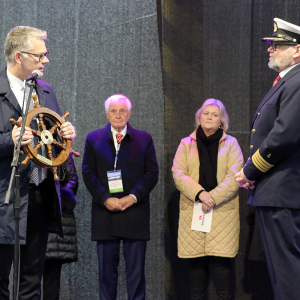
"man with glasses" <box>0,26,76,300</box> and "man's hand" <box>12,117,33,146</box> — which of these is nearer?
"man's hand" <box>12,117,33,146</box>

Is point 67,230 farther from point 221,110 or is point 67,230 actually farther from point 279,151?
point 279,151

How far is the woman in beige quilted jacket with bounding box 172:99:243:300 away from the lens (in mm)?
3471

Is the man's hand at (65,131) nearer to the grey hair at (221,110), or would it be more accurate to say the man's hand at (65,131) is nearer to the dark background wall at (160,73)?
the grey hair at (221,110)

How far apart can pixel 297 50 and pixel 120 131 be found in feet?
5.33

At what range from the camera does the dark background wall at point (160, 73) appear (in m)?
4.02

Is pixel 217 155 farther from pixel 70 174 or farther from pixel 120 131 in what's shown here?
pixel 70 174

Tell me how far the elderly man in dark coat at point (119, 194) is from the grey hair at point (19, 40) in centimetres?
120

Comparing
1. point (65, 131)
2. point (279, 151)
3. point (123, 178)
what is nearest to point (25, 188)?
point (65, 131)

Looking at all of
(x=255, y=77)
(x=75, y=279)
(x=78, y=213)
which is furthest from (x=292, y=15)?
(x=75, y=279)

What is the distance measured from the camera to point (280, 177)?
243 centimetres

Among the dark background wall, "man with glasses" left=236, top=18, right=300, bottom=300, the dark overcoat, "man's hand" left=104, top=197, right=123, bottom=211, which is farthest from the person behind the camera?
the dark background wall

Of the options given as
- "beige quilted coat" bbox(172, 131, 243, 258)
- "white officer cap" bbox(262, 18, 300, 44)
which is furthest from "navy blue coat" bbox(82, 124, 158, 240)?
"white officer cap" bbox(262, 18, 300, 44)

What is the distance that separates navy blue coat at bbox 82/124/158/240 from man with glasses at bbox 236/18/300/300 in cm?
115

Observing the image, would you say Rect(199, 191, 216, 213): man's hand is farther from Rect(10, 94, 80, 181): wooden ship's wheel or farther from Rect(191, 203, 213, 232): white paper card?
Rect(10, 94, 80, 181): wooden ship's wheel
